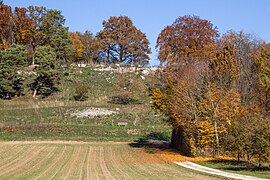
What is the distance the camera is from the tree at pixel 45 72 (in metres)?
49.5

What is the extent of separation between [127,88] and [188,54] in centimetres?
2025

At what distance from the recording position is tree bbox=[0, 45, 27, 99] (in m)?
48.2

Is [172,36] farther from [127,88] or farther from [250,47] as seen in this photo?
[127,88]

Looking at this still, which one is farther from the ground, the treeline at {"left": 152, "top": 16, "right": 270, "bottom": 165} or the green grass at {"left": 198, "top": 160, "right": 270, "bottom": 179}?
the treeline at {"left": 152, "top": 16, "right": 270, "bottom": 165}

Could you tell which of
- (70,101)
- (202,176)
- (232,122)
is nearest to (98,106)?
(70,101)

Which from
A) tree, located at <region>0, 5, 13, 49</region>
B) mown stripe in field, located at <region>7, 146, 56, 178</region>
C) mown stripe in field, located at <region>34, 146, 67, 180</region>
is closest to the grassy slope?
mown stripe in field, located at <region>7, 146, 56, 178</region>

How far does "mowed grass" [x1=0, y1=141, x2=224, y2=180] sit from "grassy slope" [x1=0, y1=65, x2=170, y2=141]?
7816mm

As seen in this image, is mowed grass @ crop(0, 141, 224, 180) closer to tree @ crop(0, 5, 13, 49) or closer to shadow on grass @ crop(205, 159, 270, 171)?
shadow on grass @ crop(205, 159, 270, 171)

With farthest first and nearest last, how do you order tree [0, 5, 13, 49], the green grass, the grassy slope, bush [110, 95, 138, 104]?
tree [0, 5, 13, 49] < bush [110, 95, 138, 104] < the grassy slope < the green grass

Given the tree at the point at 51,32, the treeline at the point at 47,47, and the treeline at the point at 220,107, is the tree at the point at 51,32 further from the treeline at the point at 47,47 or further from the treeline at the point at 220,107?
the treeline at the point at 220,107

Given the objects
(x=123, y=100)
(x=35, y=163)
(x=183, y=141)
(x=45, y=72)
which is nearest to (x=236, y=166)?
(x=183, y=141)

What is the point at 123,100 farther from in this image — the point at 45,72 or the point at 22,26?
the point at 22,26

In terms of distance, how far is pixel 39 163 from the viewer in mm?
18375

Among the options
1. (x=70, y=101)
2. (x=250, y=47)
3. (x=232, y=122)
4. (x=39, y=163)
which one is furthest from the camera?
(x=70, y=101)
